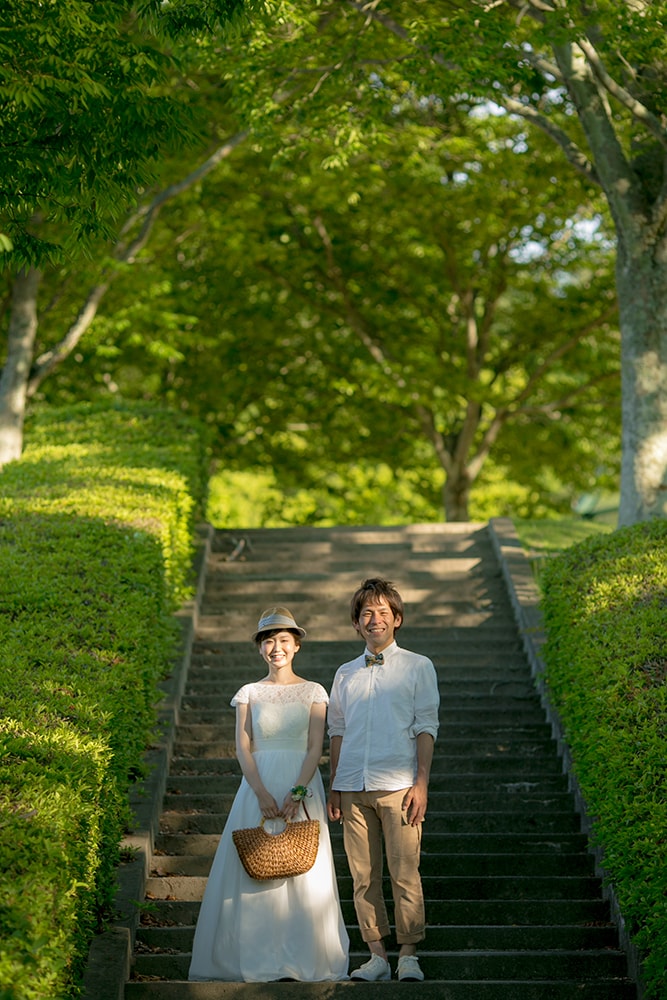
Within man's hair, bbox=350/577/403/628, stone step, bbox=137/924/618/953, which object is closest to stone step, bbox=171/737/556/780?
stone step, bbox=137/924/618/953

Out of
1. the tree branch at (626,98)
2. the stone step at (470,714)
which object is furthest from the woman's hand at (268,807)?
the tree branch at (626,98)

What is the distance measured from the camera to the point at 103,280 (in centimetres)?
1448

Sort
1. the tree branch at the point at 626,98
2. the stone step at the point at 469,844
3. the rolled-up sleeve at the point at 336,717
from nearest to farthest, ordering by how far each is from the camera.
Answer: the rolled-up sleeve at the point at 336,717, the stone step at the point at 469,844, the tree branch at the point at 626,98

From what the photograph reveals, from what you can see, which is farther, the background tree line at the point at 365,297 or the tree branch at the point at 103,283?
the background tree line at the point at 365,297

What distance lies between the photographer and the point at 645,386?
33.8 feet

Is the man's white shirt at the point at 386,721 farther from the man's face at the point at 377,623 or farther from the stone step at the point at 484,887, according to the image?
the stone step at the point at 484,887

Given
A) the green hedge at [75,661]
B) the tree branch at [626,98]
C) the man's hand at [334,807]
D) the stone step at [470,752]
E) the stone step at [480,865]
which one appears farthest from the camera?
the tree branch at [626,98]

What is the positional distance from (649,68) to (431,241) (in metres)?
8.43

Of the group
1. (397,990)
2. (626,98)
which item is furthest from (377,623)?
(626,98)

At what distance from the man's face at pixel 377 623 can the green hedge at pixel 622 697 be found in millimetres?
1467

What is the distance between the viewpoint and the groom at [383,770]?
5852 mm

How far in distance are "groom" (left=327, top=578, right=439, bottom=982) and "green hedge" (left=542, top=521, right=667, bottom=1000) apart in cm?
110

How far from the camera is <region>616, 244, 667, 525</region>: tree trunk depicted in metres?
10.2

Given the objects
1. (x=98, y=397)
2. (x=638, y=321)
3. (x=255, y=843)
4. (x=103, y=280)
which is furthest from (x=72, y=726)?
(x=98, y=397)
